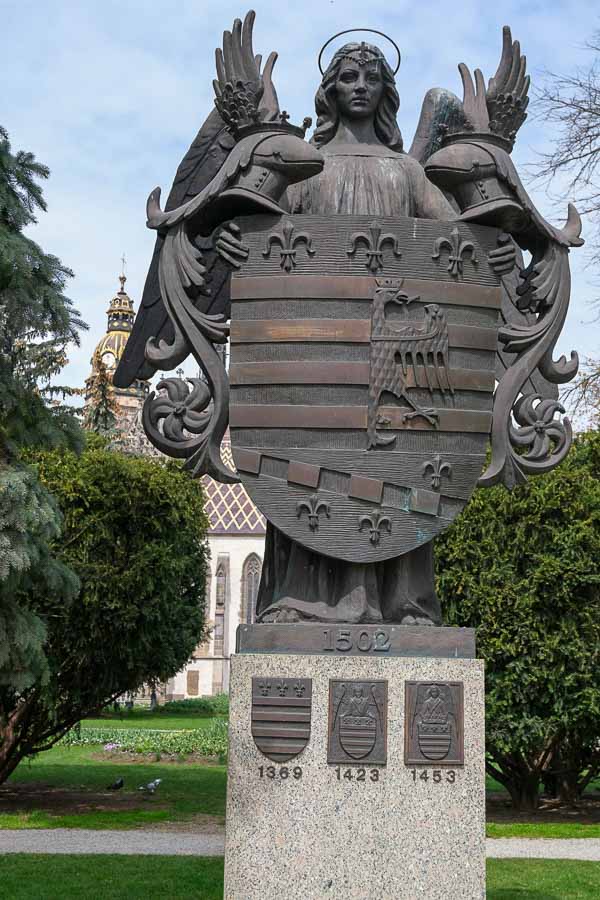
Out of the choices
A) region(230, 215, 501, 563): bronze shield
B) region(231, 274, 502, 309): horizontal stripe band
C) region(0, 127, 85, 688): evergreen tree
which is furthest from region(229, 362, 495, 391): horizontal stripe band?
region(0, 127, 85, 688): evergreen tree

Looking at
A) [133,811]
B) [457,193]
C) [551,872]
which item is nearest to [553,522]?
[551,872]

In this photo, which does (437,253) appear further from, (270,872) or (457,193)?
(270,872)

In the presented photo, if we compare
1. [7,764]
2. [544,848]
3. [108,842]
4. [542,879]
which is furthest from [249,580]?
[542,879]

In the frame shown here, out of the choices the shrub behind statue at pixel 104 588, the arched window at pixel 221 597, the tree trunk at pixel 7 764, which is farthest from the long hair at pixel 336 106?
the arched window at pixel 221 597

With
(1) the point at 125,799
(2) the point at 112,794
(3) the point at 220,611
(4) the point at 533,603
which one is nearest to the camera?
(4) the point at 533,603

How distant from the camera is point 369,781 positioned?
459cm

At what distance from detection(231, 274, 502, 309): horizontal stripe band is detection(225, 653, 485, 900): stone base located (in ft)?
5.52

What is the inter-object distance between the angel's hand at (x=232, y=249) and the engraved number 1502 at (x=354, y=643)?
5.95 feet

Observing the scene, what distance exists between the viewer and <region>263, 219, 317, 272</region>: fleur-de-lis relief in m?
4.99

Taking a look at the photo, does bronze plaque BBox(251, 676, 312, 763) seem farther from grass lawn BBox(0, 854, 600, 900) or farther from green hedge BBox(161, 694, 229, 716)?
green hedge BBox(161, 694, 229, 716)

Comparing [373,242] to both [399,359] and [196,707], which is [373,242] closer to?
[399,359]

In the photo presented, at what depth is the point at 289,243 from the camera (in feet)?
16.4

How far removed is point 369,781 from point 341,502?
125 cm

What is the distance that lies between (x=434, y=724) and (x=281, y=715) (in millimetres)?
679
